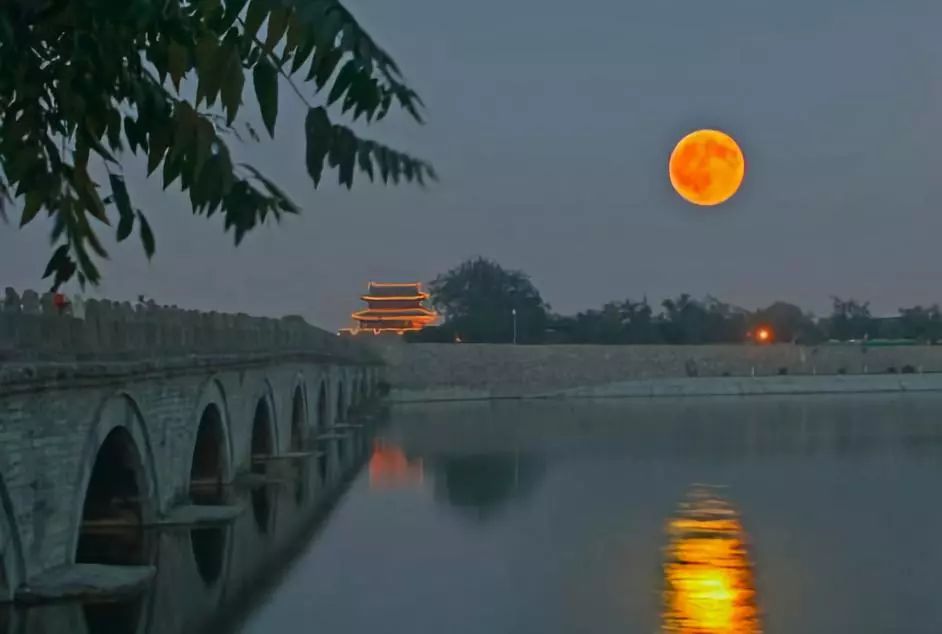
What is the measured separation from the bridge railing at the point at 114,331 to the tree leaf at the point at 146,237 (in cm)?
813

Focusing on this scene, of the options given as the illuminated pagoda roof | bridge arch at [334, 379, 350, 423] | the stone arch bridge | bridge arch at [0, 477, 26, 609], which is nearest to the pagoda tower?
the illuminated pagoda roof

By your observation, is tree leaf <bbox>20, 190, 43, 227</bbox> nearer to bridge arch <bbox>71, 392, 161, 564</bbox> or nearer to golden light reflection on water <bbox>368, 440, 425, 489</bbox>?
bridge arch <bbox>71, 392, 161, 564</bbox>

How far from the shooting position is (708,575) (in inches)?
676

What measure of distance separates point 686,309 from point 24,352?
298ft

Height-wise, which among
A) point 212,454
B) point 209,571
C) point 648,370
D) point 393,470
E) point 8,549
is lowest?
point 209,571

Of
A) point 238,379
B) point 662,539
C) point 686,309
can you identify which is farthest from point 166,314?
point 686,309

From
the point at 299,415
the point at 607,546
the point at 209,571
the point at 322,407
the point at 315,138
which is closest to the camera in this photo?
the point at 315,138

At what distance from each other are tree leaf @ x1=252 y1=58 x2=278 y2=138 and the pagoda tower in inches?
3710

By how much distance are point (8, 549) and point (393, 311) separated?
8700 cm

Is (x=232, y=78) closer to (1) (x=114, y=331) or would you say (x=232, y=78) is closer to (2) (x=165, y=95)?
(2) (x=165, y=95)

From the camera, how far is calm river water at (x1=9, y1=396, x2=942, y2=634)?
48.4ft

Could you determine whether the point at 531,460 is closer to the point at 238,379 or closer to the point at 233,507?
the point at 238,379

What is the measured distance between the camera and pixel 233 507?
20.3 meters

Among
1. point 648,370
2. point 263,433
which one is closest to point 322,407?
point 263,433
